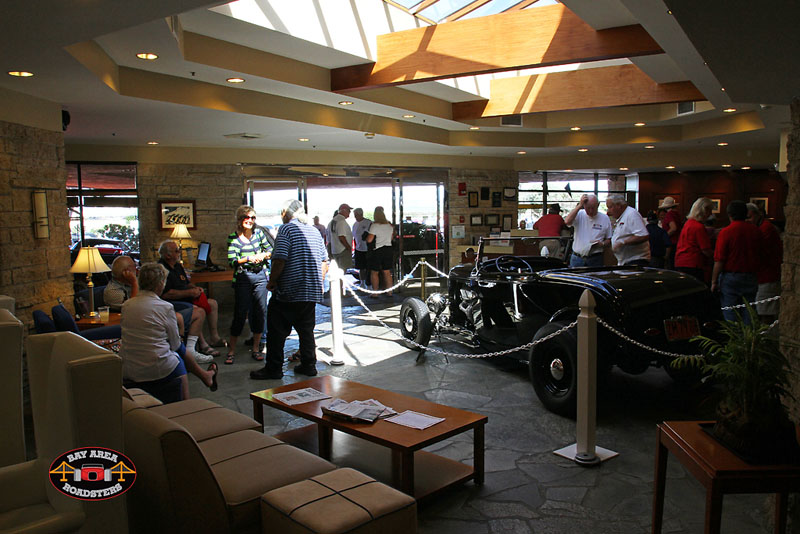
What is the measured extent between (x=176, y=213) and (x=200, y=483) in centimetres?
854

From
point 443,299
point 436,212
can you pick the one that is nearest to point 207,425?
point 443,299

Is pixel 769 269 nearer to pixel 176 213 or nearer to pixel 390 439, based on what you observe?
pixel 390 439

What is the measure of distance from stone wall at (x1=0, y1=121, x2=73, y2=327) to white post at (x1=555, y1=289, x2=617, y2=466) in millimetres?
4896

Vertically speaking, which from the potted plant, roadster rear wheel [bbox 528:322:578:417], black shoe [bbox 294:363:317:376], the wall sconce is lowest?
black shoe [bbox 294:363:317:376]

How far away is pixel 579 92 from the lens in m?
7.79

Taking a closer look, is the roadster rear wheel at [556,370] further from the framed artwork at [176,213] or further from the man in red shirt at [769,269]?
the framed artwork at [176,213]

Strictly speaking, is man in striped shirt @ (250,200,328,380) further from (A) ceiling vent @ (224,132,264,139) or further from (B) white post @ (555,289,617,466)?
(A) ceiling vent @ (224,132,264,139)

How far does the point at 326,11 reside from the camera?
5.34 metres

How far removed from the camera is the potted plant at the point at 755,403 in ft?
7.88

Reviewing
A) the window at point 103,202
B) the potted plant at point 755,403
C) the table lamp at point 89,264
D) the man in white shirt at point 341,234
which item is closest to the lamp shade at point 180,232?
the window at point 103,202

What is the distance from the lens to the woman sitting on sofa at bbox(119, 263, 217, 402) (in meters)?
4.19

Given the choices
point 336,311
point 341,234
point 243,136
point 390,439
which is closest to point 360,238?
point 341,234

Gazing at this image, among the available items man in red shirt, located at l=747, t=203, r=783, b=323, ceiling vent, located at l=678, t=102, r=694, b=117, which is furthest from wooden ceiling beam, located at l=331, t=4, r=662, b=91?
ceiling vent, located at l=678, t=102, r=694, b=117

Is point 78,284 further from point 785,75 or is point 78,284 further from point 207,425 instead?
point 785,75
